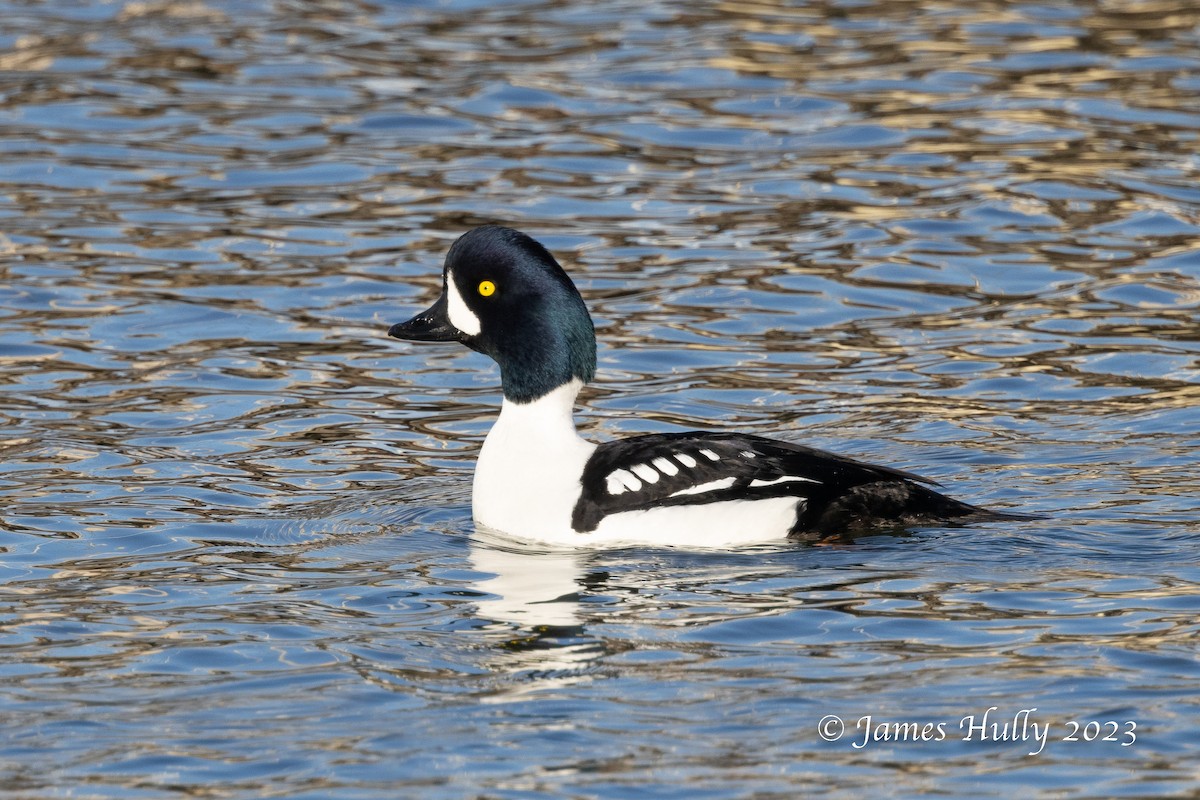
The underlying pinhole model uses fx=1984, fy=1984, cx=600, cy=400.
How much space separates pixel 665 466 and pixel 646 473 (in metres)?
0.09

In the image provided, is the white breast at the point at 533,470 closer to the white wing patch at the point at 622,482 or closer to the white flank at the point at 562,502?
the white flank at the point at 562,502

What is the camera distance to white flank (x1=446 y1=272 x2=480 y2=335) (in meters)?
9.16

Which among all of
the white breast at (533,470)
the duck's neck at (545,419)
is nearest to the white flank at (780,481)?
the white breast at (533,470)

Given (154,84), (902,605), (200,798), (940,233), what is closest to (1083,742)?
(902,605)

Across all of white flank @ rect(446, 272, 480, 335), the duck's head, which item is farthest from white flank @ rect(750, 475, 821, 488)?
white flank @ rect(446, 272, 480, 335)

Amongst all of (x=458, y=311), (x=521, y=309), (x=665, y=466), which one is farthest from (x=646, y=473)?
(x=458, y=311)

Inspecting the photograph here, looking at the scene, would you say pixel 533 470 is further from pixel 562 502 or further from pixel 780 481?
pixel 780 481

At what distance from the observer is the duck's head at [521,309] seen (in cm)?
901

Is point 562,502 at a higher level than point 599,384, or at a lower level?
higher

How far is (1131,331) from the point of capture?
12.3 meters

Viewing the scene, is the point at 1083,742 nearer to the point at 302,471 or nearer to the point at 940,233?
the point at 302,471

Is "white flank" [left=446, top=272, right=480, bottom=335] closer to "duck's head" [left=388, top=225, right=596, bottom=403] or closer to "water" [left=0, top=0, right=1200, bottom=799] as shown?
"duck's head" [left=388, top=225, right=596, bottom=403]

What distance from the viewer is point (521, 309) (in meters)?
9.05

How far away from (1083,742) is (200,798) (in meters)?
2.75
